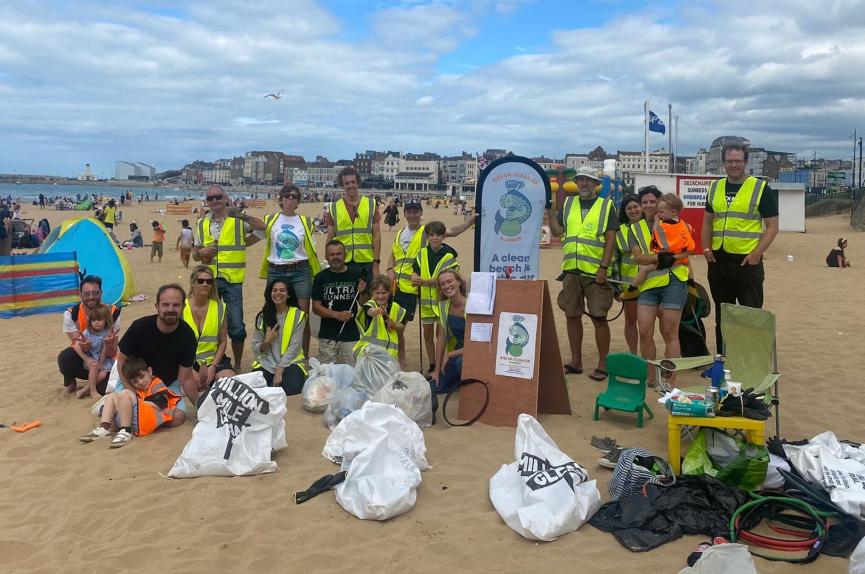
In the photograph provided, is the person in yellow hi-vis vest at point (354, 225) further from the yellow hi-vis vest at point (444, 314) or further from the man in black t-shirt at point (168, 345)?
the man in black t-shirt at point (168, 345)

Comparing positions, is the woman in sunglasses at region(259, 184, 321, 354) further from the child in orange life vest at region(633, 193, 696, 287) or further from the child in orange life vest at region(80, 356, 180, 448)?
the child in orange life vest at region(633, 193, 696, 287)

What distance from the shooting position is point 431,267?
6.28 m

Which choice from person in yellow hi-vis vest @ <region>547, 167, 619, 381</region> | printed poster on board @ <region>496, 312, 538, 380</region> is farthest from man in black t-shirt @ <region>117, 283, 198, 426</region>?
person in yellow hi-vis vest @ <region>547, 167, 619, 381</region>

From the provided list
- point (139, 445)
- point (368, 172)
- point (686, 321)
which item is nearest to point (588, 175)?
point (686, 321)

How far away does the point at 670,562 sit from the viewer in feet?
10.3

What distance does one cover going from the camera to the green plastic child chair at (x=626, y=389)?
4969mm

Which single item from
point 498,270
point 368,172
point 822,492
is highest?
point 368,172

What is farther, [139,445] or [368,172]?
[368,172]

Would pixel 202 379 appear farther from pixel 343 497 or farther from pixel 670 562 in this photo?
pixel 670 562

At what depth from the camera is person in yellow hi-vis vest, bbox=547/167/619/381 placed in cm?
599

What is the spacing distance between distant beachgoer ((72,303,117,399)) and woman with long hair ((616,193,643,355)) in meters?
4.88

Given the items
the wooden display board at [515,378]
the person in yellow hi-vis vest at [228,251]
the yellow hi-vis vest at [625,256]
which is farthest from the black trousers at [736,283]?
the person in yellow hi-vis vest at [228,251]

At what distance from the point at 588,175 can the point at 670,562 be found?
3813 millimetres

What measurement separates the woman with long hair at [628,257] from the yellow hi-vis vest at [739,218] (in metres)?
0.75
